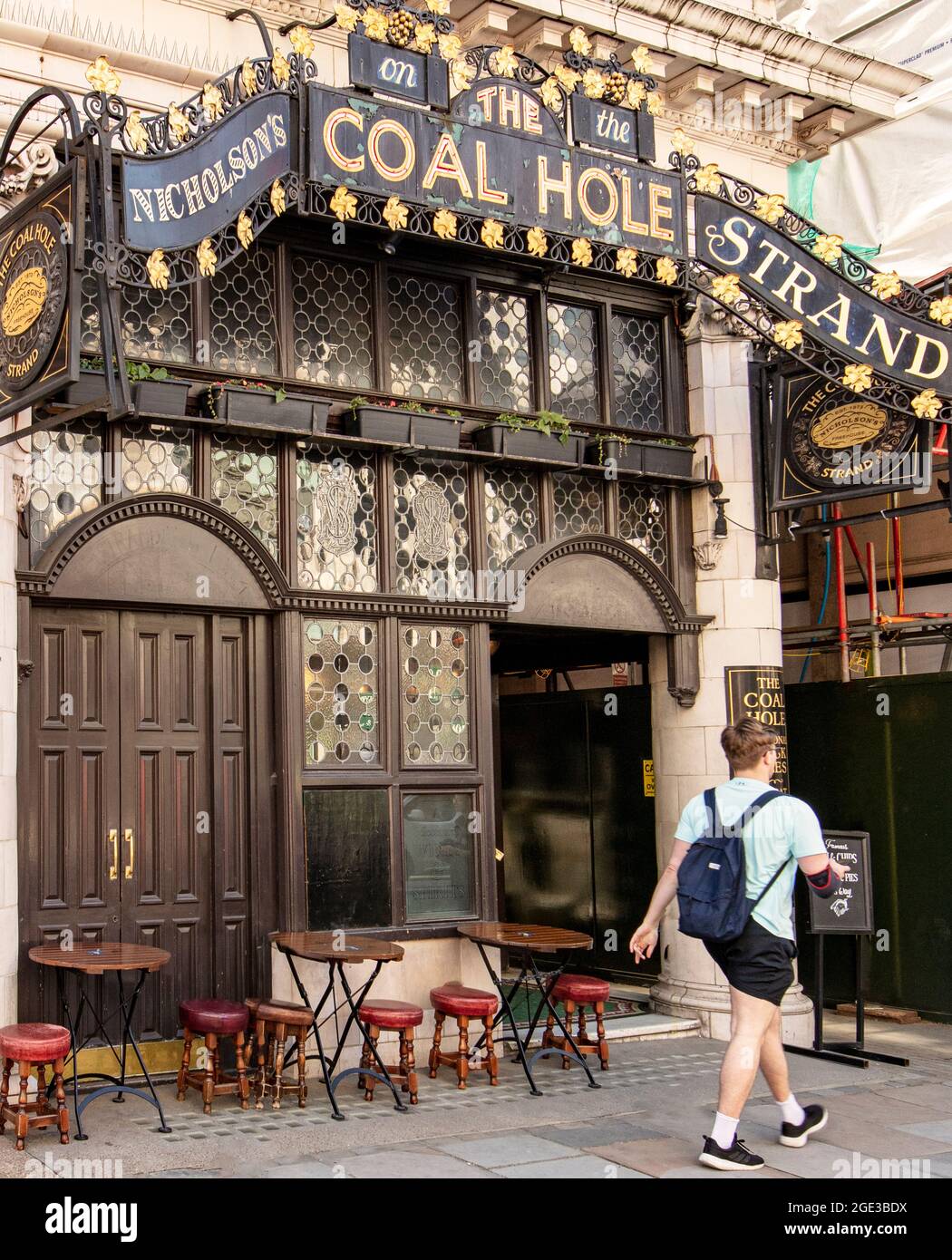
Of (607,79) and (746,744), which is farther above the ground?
(607,79)

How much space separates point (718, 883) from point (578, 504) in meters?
4.44

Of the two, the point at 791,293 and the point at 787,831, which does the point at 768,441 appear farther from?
the point at 787,831

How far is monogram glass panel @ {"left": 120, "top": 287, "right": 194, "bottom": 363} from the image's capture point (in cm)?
880

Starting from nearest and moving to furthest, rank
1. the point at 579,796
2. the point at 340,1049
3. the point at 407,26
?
1. the point at 340,1049
2. the point at 407,26
3. the point at 579,796

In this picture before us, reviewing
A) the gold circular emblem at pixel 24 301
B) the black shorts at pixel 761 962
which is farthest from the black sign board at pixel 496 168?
the black shorts at pixel 761 962

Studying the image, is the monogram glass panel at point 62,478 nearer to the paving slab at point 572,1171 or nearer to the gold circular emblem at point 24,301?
the gold circular emblem at point 24,301

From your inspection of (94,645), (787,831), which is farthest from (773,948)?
(94,645)

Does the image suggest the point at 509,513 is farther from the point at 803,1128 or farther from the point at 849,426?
the point at 803,1128

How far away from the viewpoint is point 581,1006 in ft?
31.0

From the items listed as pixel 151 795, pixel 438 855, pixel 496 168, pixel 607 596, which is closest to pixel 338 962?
pixel 151 795

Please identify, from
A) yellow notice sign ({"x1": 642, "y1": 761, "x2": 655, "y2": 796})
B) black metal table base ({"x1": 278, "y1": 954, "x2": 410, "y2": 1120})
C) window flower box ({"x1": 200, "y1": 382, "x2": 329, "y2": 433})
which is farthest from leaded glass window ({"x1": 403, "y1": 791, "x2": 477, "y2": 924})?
yellow notice sign ({"x1": 642, "y1": 761, "x2": 655, "y2": 796})

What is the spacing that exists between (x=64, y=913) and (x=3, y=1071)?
1.33 metres

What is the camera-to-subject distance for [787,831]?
22.1ft

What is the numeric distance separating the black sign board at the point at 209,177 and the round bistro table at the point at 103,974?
148 inches
